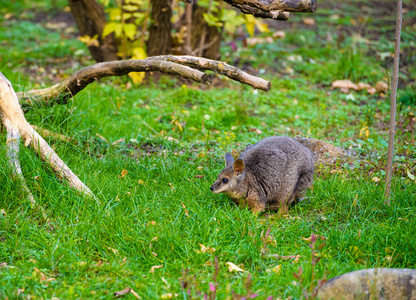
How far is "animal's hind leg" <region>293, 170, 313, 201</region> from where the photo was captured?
4.43 meters

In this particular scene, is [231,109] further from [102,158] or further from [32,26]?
[32,26]

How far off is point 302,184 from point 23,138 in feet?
9.60

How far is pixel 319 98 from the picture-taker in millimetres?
7461

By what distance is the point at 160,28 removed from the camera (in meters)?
7.66

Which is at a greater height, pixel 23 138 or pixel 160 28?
pixel 160 28

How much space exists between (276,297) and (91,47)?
20.6 feet

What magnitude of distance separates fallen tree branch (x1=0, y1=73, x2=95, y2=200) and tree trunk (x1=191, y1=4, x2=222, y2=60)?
439 cm

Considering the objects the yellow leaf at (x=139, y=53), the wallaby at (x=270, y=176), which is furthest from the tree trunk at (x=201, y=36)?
the wallaby at (x=270, y=176)

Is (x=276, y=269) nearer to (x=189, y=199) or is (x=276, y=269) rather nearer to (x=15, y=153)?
(x=189, y=199)

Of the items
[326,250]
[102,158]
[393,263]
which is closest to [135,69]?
[102,158]

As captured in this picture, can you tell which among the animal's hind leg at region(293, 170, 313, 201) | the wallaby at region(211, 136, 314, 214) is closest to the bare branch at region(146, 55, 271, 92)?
the wallaby at region(211, 136, 314, 214)

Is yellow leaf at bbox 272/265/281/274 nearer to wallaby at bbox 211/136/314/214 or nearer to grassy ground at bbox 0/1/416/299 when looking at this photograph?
grassy ground at bbox 0/1/416/299

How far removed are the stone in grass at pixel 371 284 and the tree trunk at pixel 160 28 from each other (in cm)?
583

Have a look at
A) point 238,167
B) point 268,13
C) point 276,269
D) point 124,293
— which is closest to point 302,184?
point 238,167
